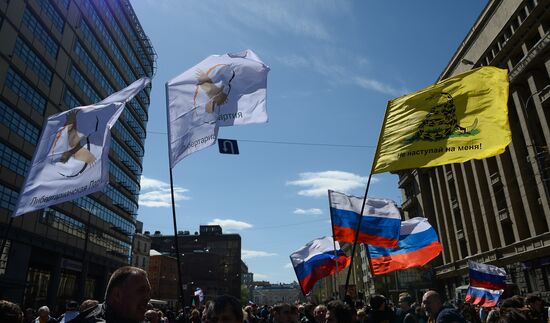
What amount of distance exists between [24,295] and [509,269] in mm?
37749

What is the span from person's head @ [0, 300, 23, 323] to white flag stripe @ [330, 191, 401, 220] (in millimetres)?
8543

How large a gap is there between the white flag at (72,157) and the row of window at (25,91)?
22597 millimetres

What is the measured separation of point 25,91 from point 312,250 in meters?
24.7

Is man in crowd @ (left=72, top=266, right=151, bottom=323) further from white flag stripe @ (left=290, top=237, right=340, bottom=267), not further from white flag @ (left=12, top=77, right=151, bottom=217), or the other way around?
white flag stripe @ (left=290, top=237, right=340, bottom=267)

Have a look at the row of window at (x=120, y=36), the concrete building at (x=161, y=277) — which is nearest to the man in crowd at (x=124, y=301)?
the row of window at (x=120, y=36)

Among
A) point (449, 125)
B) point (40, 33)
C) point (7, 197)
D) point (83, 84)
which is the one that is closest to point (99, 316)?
point (449, 125)

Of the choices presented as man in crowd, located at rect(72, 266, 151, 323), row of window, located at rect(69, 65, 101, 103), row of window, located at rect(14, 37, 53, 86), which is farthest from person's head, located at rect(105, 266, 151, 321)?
row of window, located at rect(69, 65, 101, 103)

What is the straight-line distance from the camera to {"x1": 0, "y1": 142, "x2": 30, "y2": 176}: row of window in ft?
86.0

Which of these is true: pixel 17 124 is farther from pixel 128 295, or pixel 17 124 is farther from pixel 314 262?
pixel 128 295

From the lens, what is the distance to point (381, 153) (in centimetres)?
794

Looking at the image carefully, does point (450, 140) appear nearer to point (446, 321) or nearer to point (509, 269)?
point (446, 321)

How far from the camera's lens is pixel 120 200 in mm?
46844

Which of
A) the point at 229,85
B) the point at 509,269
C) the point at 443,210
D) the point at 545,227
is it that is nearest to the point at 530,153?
the point at 545,227

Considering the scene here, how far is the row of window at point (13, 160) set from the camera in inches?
1032
